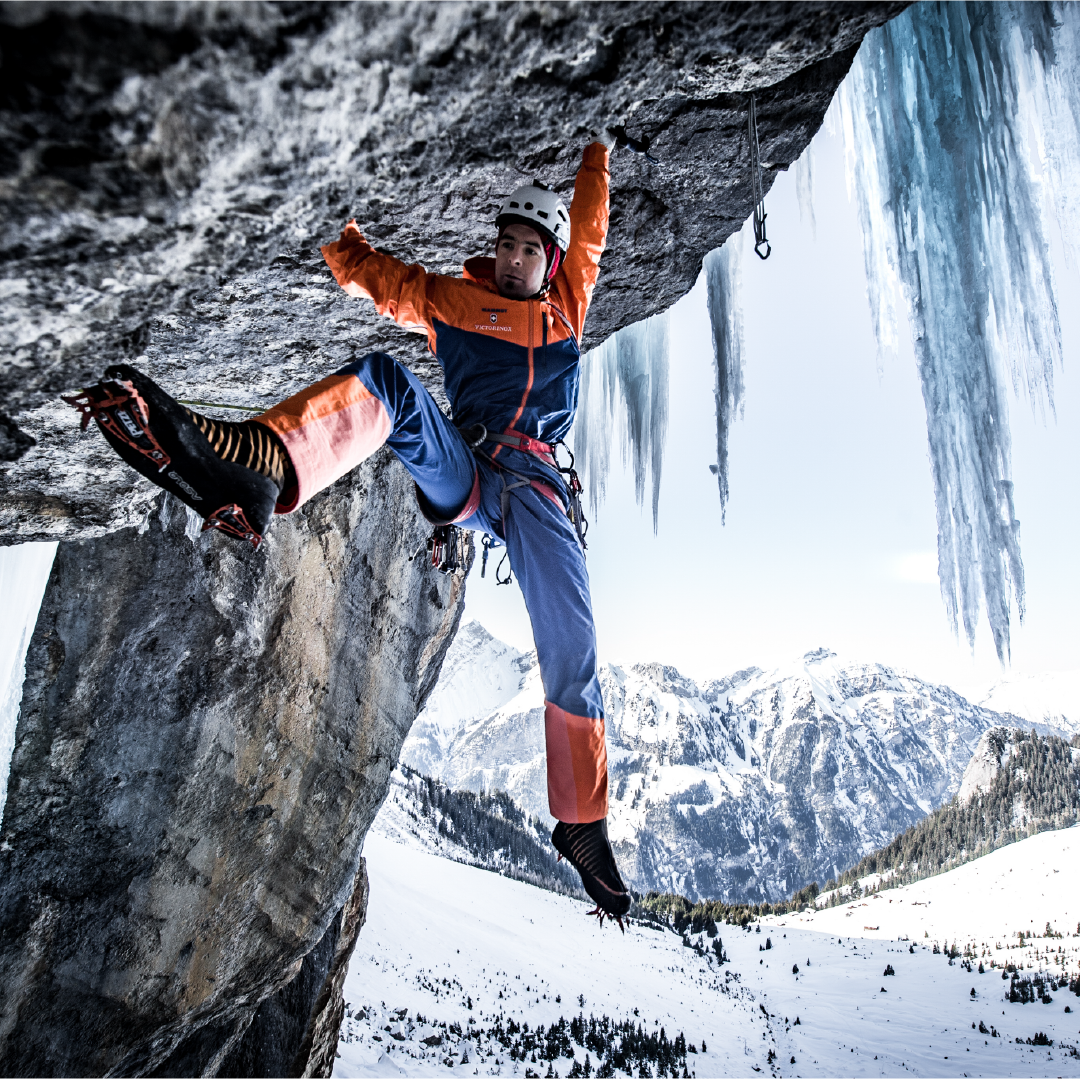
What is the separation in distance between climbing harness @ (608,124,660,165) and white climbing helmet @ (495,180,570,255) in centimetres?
48

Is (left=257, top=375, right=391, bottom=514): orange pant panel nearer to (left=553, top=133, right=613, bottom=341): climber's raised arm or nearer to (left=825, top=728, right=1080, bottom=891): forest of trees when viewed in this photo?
(left=553, top=133, right=613, bottom=341): climber's raised arm

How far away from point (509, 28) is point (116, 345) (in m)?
1.40

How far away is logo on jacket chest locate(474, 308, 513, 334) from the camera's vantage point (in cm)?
311

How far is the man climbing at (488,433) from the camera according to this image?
198cm

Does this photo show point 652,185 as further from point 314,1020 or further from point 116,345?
point 314,1020

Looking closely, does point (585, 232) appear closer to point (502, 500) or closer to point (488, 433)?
point (488, 433)

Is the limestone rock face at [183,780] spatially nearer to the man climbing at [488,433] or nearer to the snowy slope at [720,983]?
the man climbing at [488,433]

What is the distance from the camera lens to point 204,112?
5.01 feet

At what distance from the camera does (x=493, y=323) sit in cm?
312

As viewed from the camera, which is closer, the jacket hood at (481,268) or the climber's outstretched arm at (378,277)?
the climber's outstretched arm at (378,277)

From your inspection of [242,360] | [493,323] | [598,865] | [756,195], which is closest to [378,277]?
[493,323]

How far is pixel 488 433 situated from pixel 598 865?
1.81 m

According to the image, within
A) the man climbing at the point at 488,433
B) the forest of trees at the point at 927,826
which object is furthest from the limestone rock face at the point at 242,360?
the forest of trees at the point at 927,826

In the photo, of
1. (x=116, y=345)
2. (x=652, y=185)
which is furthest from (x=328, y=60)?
(x=652, y=185)
